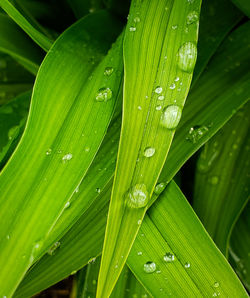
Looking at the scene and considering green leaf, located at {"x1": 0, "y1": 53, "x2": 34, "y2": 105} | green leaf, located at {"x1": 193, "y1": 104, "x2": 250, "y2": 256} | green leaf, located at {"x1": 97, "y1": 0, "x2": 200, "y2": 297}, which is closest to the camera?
green leaf, located at {"x1": 97, "y1": 0, "x2": 200, "y2": 297}

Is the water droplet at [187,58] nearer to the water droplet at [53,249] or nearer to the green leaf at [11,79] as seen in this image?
the water droplet at [53,249]

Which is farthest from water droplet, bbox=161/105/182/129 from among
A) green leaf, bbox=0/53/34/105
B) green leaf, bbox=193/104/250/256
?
green leaf, bbox=0/53/34/105

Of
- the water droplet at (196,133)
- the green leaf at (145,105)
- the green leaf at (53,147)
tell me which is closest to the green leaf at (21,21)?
the green leaf at (53,147)

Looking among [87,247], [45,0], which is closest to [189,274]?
[87,247]

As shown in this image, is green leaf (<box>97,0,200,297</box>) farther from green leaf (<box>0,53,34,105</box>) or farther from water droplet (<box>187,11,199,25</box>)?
green leaf (<box>0,53,34,105</box>)

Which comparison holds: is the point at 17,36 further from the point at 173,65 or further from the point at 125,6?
the point at 173,65
